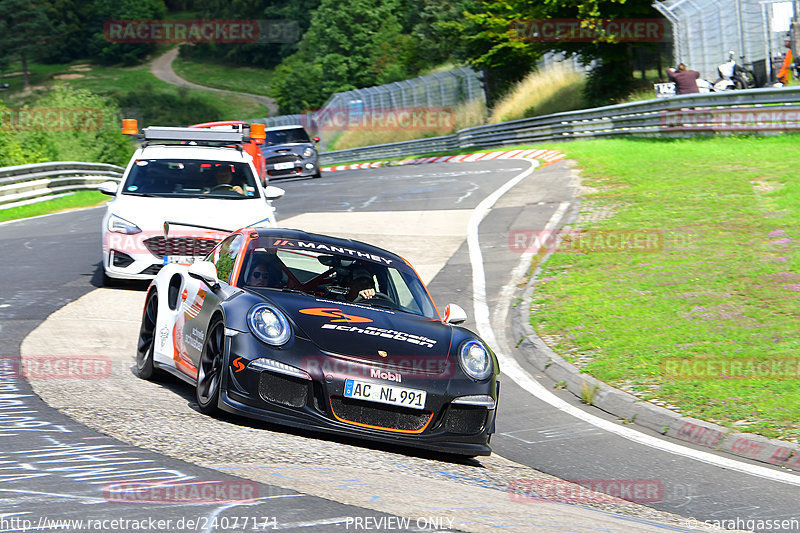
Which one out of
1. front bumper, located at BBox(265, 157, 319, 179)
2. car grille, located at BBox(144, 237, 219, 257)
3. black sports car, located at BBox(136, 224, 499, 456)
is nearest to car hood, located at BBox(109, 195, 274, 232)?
car grille, located at BBox(144, 237, 219, 257)

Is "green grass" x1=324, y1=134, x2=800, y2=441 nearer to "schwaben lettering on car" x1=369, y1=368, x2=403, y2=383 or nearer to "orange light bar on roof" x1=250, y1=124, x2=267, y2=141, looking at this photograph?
"schwaben lettering on car" x1=369, y1=368, x2=403, y2=383

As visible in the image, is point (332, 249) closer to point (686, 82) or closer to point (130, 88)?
point (686, 82)

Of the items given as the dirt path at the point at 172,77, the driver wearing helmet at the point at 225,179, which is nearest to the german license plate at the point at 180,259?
the driver wearing helmet at the point at 225,179

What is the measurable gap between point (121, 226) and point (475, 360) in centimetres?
685

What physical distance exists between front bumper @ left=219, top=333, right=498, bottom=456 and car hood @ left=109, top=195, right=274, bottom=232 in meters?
6.02

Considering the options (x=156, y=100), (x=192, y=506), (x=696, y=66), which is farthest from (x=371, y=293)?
(x=156, y=100)

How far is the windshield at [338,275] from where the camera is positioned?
7.62 metres

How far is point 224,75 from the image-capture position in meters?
126

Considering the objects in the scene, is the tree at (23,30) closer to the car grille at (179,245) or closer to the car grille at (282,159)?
the car grille at (282,159)

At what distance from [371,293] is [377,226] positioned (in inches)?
453

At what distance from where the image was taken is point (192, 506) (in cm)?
435

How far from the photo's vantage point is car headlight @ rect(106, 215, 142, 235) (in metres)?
12.3

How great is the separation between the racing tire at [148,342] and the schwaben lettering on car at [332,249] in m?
1.34

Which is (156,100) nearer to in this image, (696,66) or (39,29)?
(39,29)
